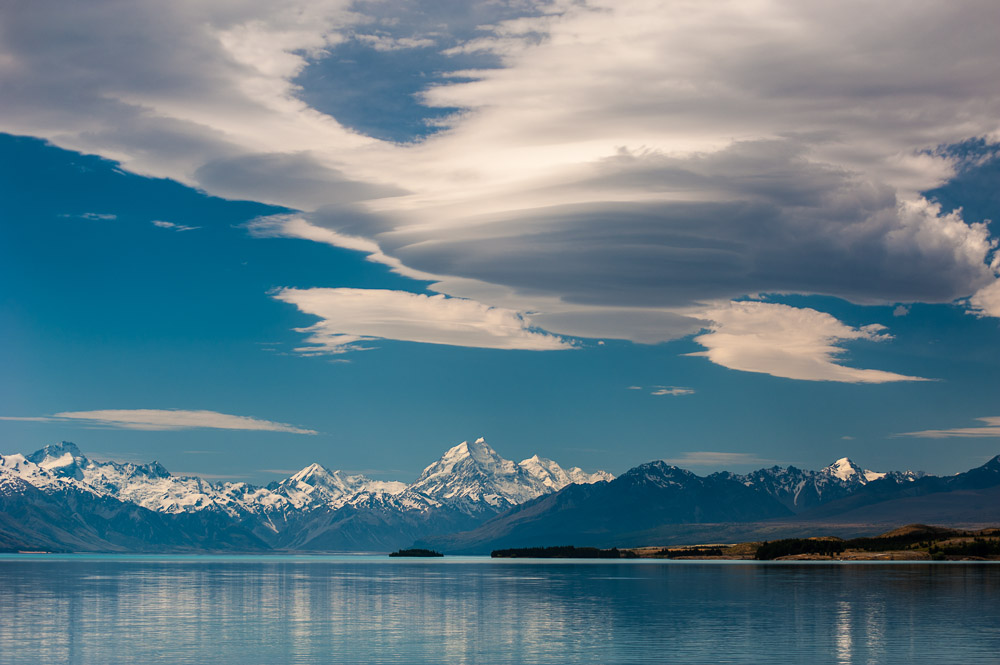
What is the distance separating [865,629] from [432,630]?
47032mm

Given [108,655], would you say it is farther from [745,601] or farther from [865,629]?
[745,601]

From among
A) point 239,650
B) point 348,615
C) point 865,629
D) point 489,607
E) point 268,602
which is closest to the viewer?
point 239,650

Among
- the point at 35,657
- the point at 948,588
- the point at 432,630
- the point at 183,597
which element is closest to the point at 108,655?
the point at 35,657

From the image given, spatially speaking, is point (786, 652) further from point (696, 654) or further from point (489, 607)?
point (489, 607)

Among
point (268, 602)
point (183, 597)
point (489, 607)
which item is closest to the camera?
point (489, 607)

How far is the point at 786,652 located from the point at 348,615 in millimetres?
63498

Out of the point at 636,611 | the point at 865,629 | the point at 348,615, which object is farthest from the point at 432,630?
the point at 865,629

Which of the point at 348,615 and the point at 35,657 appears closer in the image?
the point at 35,657

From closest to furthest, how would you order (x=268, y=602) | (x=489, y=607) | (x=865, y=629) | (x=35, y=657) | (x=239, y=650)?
(x=35, y=657) < (x=239, y=650) < (x=865, y=629) < (x=489, y=607) < (x=268, y=602)

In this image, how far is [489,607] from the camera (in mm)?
145500

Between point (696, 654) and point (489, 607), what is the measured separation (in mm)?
63067

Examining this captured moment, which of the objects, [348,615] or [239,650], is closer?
[239,650]

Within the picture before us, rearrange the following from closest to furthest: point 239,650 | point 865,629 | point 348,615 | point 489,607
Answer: point 239,650
point 865,629
point 348,615
point 489,607

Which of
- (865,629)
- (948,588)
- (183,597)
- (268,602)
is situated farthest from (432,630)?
(948,588)
